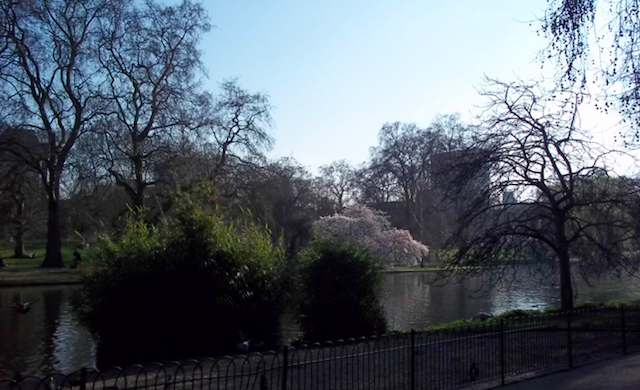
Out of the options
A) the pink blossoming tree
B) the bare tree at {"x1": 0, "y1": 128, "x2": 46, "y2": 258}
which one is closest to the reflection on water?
the bare tree at {"x1": 0, "y1": 128, "x2": 46, "y2": 258}

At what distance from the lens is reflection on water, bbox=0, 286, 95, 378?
14.6m

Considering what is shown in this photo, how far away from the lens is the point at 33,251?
62000mm

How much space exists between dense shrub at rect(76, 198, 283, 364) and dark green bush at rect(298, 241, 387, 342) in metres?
1.49

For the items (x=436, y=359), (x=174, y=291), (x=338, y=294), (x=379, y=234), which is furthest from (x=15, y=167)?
(x=436, y=359)

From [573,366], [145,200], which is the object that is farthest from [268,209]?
[573,366]

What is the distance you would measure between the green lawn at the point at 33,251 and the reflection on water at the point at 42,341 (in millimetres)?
24982

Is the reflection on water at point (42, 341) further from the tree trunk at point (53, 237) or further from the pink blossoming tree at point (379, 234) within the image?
the pink blossoming tree at point (379, 234)

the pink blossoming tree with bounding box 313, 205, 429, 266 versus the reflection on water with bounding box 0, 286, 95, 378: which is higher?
the pink blossoming tree with bounding box 313, 205, 429, 266

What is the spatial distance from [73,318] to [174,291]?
4.63 m

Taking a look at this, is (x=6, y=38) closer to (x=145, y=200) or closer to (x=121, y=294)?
(x=145, y=200)

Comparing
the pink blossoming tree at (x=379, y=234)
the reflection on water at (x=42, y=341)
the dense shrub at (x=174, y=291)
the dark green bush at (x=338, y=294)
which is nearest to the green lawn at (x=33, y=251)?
the pink blossoming tree at (x=379, y=234)

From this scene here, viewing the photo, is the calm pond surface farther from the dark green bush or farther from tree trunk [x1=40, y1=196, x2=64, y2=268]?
tree trunk [x1=40, y1=196, x2=64, y2=268]

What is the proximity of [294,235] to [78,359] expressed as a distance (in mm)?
38693

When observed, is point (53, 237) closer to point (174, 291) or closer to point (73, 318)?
point (73, 318)
